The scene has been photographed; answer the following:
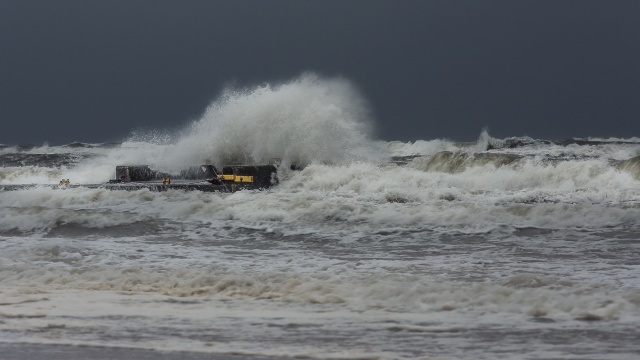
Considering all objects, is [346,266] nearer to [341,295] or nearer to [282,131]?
[341,295]

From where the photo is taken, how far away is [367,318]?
431 centimetres

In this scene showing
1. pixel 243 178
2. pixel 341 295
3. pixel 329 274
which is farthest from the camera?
pixel 243 178

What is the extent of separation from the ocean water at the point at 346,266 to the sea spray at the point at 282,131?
5.23 ft

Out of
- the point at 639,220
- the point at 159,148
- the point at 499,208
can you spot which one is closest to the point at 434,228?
the point at 499,208

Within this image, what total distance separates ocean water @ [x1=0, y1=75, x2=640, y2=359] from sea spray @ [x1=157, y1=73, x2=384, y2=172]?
5.23 feet

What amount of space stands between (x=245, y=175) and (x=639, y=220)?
600 centimetres

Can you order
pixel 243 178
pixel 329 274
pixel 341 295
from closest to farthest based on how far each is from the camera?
pixel 341 295, pixel 329 274, pixel 243 178

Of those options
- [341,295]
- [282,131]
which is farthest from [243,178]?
[341,295]

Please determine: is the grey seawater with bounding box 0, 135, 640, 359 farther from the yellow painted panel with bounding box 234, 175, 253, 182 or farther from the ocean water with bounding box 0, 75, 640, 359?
the yellow painted panel with bounding box 234, 175, 253, 182

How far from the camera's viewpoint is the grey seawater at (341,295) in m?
3.79

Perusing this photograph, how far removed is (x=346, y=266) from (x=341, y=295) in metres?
1.24

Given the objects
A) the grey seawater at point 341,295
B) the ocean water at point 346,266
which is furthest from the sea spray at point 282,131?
the grey seawater at point 341,295

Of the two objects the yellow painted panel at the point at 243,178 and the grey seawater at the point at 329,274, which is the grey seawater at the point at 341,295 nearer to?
the grey seawater at the point at 329,274

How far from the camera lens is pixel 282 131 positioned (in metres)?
16.1
